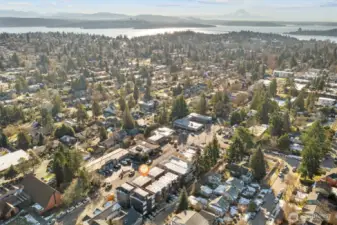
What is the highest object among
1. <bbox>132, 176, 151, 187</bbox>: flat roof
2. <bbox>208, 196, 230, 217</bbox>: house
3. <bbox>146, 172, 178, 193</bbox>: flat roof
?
<bbox>132, 176, 151, 187</bbox>: flat roof

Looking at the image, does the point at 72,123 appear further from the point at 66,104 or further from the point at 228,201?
the point at 228,201

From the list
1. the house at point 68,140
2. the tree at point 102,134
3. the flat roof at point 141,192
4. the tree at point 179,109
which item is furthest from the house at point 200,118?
the flat roof at point 141,192

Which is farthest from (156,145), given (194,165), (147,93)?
(147,93)

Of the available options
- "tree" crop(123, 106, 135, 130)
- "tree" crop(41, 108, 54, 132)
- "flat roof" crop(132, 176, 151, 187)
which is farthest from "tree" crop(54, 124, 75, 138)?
"flat roof" crop(132, 176, 151, 187)

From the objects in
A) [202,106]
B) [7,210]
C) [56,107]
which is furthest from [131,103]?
[7,210]

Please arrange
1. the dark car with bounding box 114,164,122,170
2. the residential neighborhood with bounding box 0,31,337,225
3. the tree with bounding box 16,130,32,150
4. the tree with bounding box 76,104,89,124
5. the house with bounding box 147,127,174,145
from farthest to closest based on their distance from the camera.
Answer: the tree with bounding box 76,104,89,124
the house with bounding box 147,127,174,145
the tree with bounding box 16,130,32,150
the dark car with bounding box 114,164,122,170
the residential neighborhood with bounding box 0,31,337,225

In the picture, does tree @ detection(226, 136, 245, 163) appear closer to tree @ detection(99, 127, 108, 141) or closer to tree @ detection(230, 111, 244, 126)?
tree @ detection(230, 111, 244, 126)

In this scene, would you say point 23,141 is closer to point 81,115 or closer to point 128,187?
point 81,115

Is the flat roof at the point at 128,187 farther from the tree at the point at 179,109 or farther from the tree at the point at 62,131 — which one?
the tree at the point at 179,109
